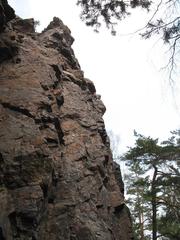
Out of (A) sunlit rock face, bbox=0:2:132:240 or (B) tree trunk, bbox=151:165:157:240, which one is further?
(B) tree trunk, bbox=151:165:157:240

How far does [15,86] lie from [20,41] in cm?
381

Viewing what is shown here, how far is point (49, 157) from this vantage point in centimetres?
1009

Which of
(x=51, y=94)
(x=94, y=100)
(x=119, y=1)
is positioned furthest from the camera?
(x=94, y=100)

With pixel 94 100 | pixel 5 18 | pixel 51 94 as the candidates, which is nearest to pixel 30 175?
pixel 51 94

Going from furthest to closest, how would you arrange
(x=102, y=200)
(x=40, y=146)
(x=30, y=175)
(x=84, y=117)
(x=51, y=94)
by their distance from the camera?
(x=84, y=117)
(x=51, y=94)
(x=102, y=200)
(x=40, y=146)
(x=30, y=175)

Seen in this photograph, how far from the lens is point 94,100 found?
1762 cm

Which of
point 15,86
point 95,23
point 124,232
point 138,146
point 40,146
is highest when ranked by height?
point 138,146

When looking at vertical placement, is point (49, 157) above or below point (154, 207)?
below

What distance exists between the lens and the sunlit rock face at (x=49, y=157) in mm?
9070

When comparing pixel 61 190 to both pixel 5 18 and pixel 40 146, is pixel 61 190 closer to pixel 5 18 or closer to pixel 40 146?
pixel 40 146

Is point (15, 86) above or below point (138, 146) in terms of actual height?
below

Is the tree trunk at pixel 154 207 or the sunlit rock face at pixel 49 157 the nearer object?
the sunlit rock face at pixel 49 157

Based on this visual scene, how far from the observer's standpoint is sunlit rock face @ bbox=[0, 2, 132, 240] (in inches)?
357

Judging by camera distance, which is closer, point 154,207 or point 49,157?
point 49,157
